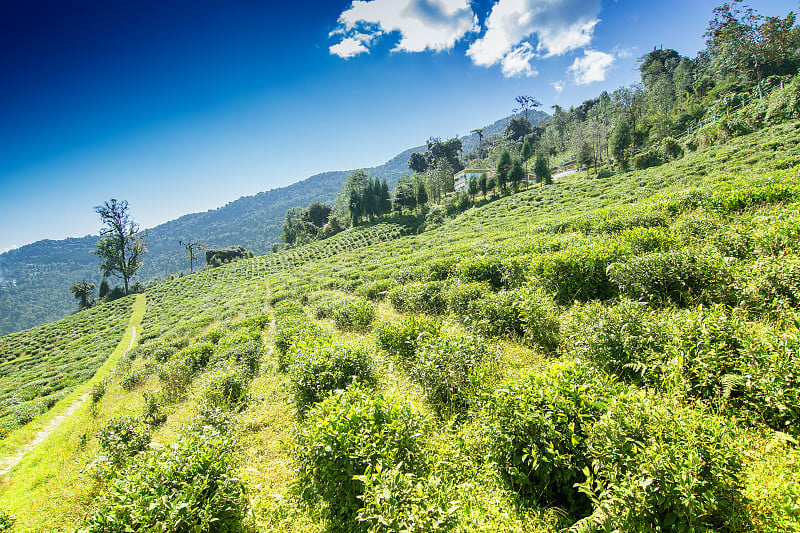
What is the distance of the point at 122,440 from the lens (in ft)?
26.6

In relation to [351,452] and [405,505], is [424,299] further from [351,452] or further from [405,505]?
[405,505]

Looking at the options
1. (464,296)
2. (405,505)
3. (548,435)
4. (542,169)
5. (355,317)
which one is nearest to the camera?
(405,505)

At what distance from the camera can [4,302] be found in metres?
175

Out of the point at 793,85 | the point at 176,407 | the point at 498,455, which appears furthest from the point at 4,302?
the point at 793,85

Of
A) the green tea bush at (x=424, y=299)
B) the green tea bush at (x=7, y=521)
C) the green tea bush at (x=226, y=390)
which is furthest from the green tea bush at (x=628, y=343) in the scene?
the green tea bush at (x=7, y=521)

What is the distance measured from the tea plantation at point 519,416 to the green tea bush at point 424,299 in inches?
5.2

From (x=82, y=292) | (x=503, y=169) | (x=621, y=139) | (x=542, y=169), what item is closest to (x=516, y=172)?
(x=542, y=169)

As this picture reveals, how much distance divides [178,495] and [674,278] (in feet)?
37.2

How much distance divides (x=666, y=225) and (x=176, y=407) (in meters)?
20.1

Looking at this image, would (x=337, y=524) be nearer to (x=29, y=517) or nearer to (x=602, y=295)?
(x=29, y=517)

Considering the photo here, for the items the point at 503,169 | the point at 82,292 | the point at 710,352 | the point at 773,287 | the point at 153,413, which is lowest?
the point at 153,413

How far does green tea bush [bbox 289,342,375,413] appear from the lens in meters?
7.78

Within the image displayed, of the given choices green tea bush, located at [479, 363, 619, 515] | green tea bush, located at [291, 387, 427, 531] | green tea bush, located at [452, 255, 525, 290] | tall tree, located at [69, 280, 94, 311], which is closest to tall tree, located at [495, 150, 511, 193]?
green tea bush, located at [452, 255, 525, 290]

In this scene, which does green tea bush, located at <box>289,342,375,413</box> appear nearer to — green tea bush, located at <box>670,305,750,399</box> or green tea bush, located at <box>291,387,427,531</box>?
green tea bush, located at <box>291,387,427,531</box>
